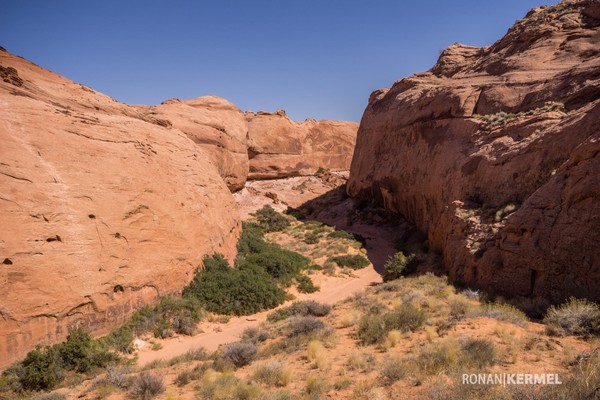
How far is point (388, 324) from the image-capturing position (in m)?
8.00

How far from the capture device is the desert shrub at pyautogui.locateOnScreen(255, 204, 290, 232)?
82.9ft

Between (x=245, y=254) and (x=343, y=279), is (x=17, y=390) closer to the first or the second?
(x=245, y=254)

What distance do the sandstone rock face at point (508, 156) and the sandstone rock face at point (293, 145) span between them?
11147mm

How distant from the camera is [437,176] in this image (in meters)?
17.5

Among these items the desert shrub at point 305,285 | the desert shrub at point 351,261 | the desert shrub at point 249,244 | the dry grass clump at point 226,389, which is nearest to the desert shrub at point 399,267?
the desert shrub at point 351,261

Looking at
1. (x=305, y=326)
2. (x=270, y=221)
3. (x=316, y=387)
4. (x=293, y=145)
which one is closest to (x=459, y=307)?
(x=305, y=326)

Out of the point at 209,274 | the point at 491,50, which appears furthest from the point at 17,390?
the point at 491,50

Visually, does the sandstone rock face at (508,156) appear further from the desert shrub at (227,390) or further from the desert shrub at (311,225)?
the desert shrub at (227,390)

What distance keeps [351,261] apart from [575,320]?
11.3m

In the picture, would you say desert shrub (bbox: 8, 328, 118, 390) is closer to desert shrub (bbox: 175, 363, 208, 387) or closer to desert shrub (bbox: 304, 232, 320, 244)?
desert shrub (bbox: 175, 363, 208, 387)

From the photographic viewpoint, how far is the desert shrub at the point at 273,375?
6.13 m

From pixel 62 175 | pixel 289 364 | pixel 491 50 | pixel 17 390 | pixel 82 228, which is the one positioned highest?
pixel 491 50

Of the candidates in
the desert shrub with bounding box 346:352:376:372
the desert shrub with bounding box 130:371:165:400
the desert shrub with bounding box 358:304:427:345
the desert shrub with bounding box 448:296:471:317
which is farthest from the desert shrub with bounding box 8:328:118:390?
the desert shrub with bounding box 448:296:471:317

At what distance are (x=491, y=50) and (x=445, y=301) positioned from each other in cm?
1970
